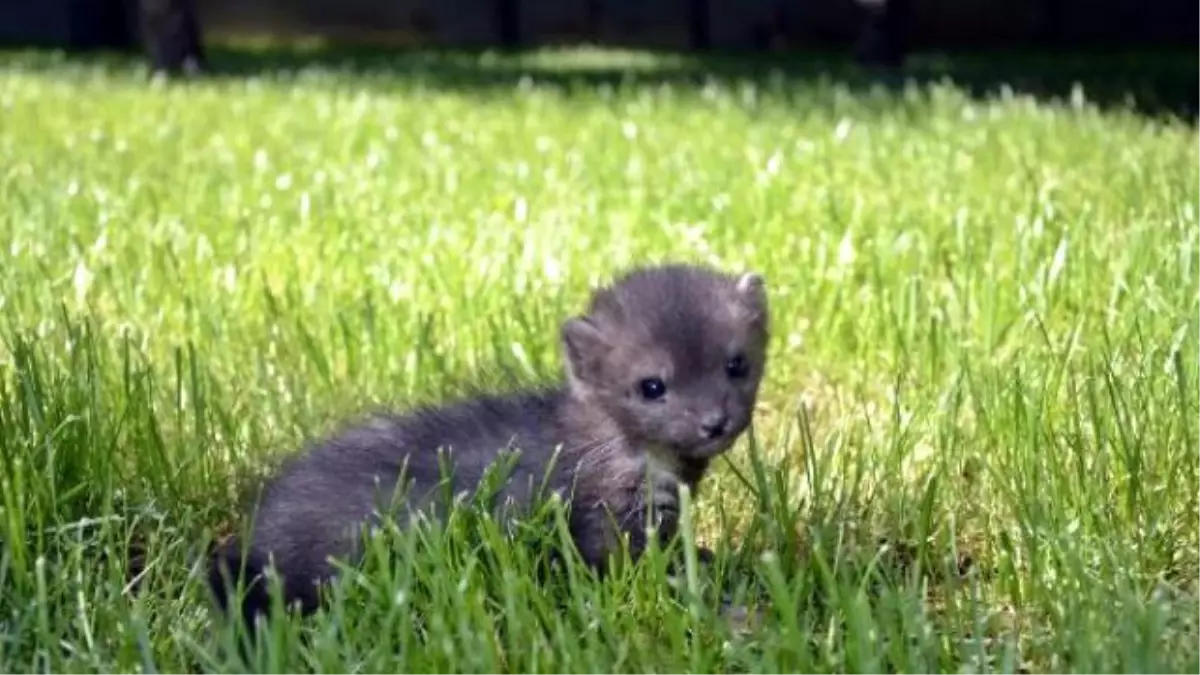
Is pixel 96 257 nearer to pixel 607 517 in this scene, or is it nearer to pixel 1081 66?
pixel 607 517

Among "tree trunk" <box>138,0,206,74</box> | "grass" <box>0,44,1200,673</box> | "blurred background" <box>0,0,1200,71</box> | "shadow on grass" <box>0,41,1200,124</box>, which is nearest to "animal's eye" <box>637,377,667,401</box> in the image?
"grass" <box>0,44,1200,673</box>

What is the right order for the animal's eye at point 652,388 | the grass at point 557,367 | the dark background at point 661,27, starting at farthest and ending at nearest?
the dark background at point 661,27 → the animal's eye at point 652,388 → the grass at point 557,367

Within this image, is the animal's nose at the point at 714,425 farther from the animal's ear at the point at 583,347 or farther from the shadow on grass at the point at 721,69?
the shadow on grass at the point at 721,69

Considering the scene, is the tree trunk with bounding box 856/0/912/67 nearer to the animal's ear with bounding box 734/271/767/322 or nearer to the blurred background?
the blurred background

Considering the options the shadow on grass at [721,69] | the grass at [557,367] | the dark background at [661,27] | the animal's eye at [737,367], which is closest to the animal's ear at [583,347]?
the animal's eye at [737,367]

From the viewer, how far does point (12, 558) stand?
3346 mm

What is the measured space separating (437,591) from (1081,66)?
18.9 metres

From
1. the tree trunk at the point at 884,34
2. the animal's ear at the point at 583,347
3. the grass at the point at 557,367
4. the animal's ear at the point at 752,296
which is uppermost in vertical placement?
the tree trunk at the point at 884,34

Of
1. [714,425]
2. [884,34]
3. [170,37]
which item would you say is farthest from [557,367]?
[884,34]

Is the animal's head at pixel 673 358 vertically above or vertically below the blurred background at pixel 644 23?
below

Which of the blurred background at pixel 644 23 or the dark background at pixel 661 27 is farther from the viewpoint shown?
the blurred background at pixel 644 23

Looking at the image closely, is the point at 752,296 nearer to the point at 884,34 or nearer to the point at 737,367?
the point at 737,367

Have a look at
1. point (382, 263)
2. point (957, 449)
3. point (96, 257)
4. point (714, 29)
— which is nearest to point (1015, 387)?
point (957, 449)

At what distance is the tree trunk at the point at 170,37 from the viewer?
1888 centimetres
